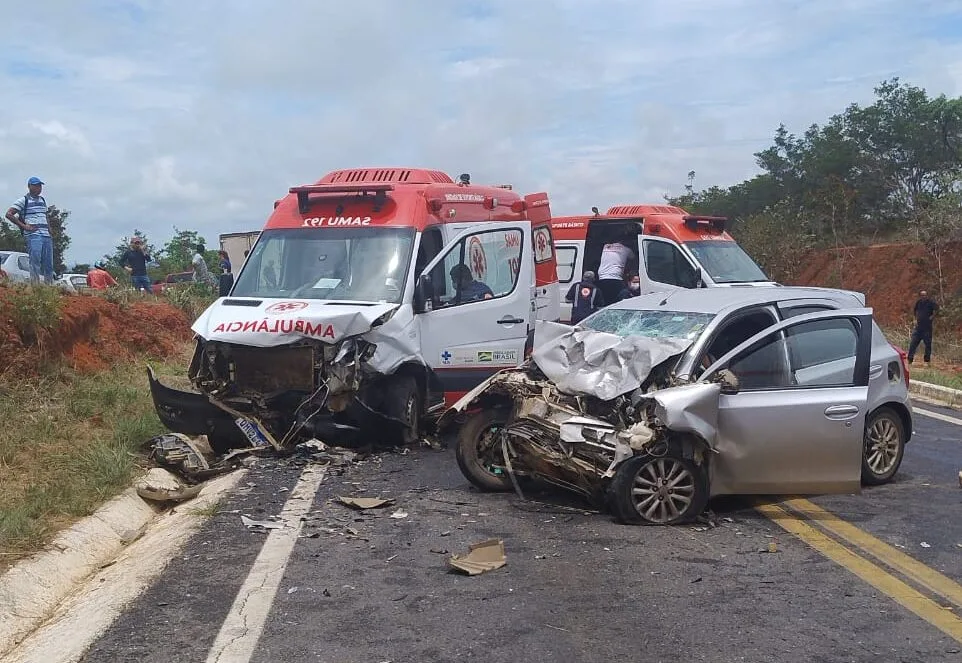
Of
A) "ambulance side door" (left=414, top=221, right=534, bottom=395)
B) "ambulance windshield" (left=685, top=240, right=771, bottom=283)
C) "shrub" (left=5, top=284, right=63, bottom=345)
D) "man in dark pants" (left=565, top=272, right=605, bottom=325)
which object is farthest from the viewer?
"man in dark pants" (left=565, top=272, right=605, bottom=325)

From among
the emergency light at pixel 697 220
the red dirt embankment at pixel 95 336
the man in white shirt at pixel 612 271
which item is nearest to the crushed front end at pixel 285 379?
the red dirt embankment at pixel 95 336

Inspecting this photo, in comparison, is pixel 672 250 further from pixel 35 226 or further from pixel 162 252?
pixel 162 252

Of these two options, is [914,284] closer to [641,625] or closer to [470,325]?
[470,325]

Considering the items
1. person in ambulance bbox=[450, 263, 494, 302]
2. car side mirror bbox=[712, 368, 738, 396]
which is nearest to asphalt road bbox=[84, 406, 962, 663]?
car side mirror bbox=[712, 368, 738, 396]

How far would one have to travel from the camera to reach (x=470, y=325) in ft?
33.3

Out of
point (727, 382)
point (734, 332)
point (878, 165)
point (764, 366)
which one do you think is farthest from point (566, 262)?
point (878, 165)

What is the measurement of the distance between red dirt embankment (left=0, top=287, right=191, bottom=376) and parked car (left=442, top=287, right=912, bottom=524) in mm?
5292

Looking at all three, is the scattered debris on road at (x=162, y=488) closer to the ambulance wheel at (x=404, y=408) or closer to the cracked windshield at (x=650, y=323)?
the ambulance wheel at (x=404, y=408)

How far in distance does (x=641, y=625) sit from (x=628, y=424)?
76.6 inches

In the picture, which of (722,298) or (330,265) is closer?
(722,298)

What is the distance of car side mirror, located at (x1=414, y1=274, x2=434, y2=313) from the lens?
9.31 m

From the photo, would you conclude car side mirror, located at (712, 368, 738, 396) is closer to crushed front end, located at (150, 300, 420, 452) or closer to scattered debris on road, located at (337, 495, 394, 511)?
scattered debris on road, located at (337, 495, 394, 511)

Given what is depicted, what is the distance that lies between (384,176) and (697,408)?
219 inches

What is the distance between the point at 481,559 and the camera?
5.69 m
